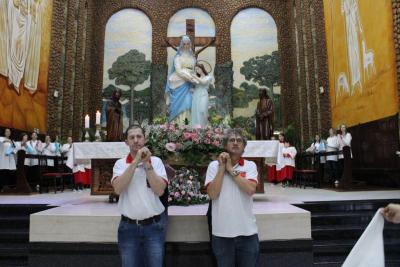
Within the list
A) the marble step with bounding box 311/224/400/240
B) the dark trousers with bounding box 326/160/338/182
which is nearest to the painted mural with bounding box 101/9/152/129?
the dark trousers with bounding box 326/160/338/182

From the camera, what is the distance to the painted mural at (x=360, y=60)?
9617mm

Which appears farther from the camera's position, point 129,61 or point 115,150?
point 129,61

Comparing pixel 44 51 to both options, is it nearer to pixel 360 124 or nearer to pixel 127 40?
pixel 127 40

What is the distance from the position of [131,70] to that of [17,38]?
268 inches

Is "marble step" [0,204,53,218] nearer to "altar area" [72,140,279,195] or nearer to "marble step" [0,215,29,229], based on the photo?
"marble step" [0,215,29,229]

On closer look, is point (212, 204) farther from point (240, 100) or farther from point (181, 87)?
point (240, 100)

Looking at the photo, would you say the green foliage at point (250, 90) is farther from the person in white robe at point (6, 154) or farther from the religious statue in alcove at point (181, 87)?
the person in white robe at point (6, 154)

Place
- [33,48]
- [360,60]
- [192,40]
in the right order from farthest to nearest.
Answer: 1. [33,48]
2. [360,60]
3. [192,40]

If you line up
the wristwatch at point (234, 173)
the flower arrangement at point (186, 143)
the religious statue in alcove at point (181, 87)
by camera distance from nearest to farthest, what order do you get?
the wristwatch at point (234, 173) → the flower arrangement at point (186, 143) → the religious statue in alcove at point (181, 87)

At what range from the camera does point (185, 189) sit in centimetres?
539

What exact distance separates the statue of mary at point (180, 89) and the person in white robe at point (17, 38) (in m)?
5.71

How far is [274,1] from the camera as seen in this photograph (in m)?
18.0

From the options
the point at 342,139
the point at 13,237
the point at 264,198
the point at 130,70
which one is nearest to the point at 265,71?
the point at 130,70

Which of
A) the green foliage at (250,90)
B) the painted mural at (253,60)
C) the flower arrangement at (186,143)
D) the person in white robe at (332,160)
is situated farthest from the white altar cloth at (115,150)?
the green foliage at (250,90)
